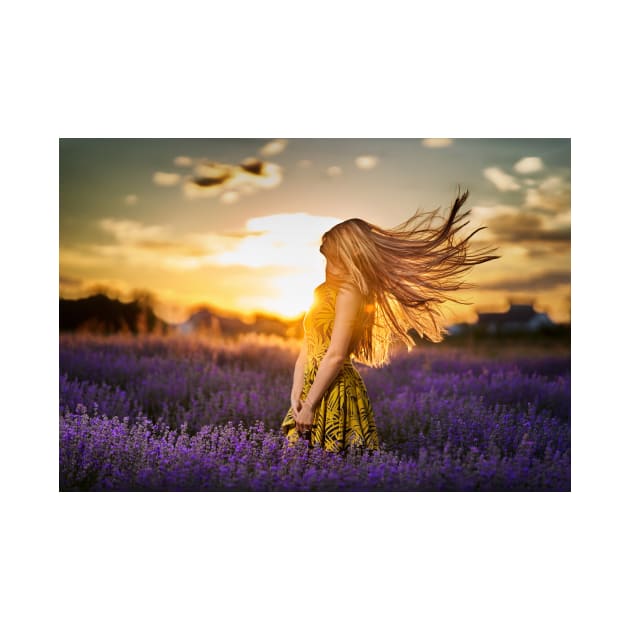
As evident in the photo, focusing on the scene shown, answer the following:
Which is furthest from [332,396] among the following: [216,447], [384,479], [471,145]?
[471,145]

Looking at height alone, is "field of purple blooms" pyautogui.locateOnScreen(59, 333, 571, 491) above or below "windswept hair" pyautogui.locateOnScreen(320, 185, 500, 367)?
below

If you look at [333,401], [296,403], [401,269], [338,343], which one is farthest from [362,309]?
[296,403]

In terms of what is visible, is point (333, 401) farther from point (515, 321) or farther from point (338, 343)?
point (515, 321)

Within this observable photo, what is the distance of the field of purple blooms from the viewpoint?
4.54m

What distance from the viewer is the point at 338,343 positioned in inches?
168

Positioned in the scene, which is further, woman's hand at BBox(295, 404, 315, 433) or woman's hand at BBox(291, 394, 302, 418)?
woman's hand at BBox(291, 394, 302, 418)

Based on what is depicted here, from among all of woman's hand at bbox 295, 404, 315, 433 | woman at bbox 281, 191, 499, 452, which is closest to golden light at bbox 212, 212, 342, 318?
woman at bbox 281, 191, 499, 452

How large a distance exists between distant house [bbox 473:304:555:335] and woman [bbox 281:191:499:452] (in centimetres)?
45

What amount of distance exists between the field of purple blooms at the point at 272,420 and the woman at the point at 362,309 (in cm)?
22

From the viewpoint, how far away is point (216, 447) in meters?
4.86

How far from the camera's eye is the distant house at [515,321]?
509cm

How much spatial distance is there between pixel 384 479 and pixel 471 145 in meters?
2.35

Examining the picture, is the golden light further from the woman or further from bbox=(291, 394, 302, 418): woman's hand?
bbox=(291, 394, 302, 418): woman's hand

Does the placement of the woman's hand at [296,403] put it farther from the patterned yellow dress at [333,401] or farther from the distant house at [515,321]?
the distant house at [515,321]
